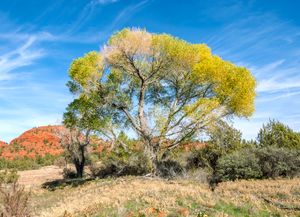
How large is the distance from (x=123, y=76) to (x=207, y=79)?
693cm

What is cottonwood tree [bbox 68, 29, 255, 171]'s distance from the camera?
26.8 meters

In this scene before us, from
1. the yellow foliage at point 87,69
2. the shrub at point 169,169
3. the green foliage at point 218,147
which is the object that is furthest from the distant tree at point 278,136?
the yellow foliage at point 87,69

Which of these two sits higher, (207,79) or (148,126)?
(207,79)

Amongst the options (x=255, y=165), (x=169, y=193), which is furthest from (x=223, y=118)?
(x=169, y=193)

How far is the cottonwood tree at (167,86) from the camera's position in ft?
88.1

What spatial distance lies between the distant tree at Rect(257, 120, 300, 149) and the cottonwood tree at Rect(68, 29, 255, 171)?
18.5 ft

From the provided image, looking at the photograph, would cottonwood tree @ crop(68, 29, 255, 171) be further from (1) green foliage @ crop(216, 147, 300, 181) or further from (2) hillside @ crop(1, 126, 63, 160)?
(2) hillside @ crop(1, 126, 63, 160)

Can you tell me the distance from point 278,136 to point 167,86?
1180cm

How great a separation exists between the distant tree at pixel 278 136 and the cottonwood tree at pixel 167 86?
5.65 metres

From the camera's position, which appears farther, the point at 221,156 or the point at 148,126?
the point at 221,156

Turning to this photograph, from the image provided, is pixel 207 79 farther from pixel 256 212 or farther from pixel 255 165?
pixel 256 212

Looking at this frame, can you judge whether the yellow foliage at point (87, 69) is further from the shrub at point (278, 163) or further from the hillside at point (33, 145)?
the hillside at point (33, 145)

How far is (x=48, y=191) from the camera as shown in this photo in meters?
29.8

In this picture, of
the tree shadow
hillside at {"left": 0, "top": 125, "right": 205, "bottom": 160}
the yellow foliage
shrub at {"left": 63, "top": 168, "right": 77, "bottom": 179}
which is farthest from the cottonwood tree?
hillside at {"left": 0, "top": 125, "right": 205, "bottom": 160}
